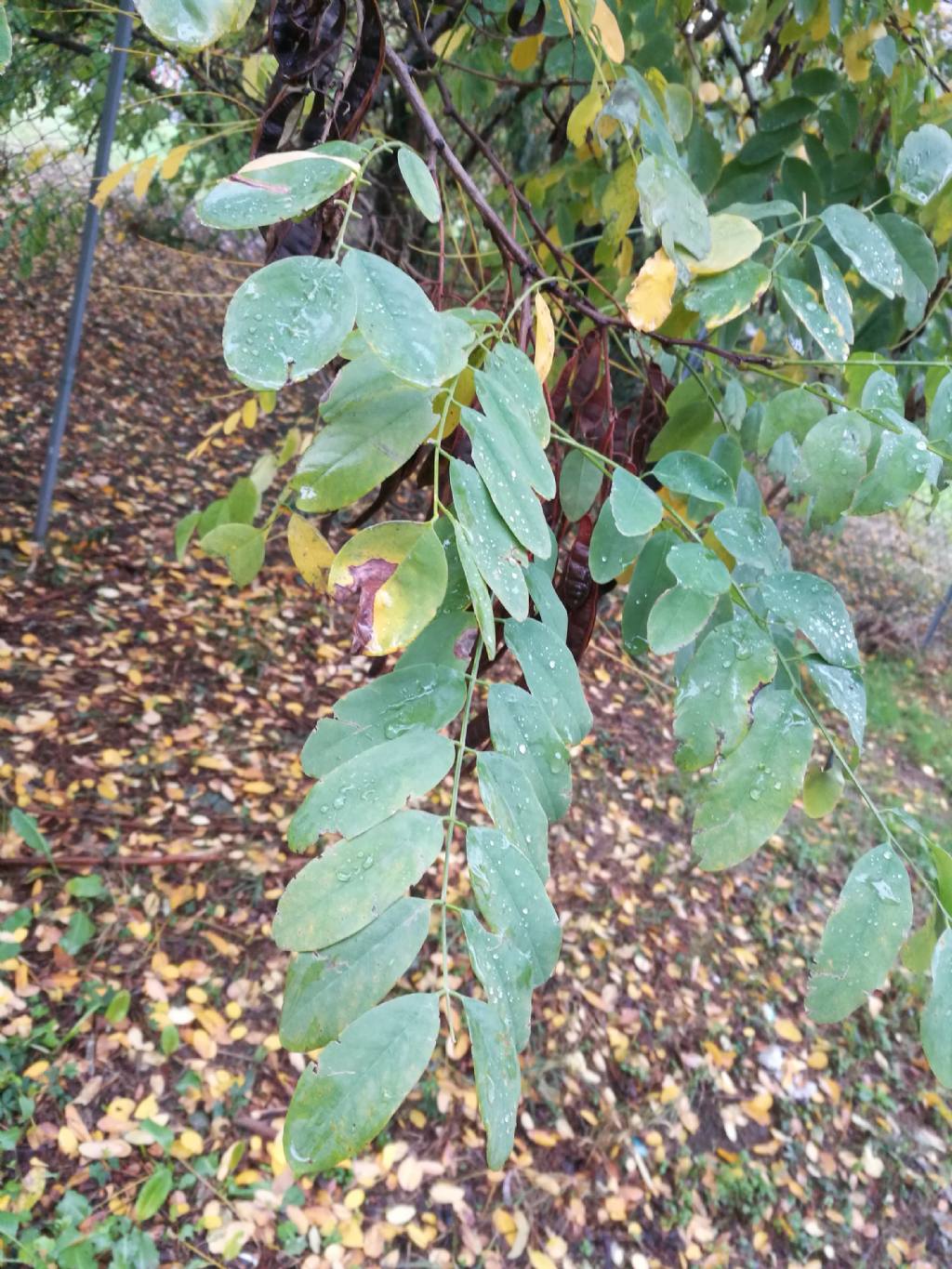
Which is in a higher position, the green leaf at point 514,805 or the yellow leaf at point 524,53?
the yellow leaf at point 524,53

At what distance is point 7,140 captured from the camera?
97.7 inches

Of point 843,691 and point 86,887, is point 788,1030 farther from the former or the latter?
point 843,691

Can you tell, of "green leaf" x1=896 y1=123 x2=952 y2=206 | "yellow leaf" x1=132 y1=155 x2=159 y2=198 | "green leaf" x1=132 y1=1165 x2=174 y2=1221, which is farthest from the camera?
"green leaf" x1=132 y1=1165 x2=174 y2=1221

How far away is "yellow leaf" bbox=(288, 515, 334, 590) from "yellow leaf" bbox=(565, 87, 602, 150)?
570 mm

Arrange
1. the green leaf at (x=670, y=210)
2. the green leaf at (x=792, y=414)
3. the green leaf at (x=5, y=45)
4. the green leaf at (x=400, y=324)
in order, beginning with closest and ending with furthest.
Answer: the green leaf at (x=5, y=45), the green leaf at (x=400, y=324), the green leaf at (x=670, y=210), the green leaf at (x=792, y=414)

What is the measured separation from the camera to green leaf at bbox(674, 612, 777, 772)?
23.7 inches

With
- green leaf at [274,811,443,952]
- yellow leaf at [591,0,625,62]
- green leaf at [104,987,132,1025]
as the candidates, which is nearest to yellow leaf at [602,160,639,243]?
yellow leaf at [591,0,625,62]

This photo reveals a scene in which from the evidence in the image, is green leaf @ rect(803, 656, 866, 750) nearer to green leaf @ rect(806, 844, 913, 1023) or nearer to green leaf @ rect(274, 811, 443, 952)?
green leaf @ rect(806, 844, 913, 1023)

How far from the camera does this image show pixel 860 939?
1.83ft

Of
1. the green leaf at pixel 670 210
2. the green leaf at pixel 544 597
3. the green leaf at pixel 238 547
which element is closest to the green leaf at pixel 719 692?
the green leaf at pixel 544 597

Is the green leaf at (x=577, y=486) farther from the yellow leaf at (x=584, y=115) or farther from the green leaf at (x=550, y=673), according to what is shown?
the yellow leaf at (x=584, y=115)

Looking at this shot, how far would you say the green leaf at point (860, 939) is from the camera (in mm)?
548

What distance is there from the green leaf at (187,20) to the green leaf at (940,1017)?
2.32 ft

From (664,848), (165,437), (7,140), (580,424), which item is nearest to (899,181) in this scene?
(580,424)
